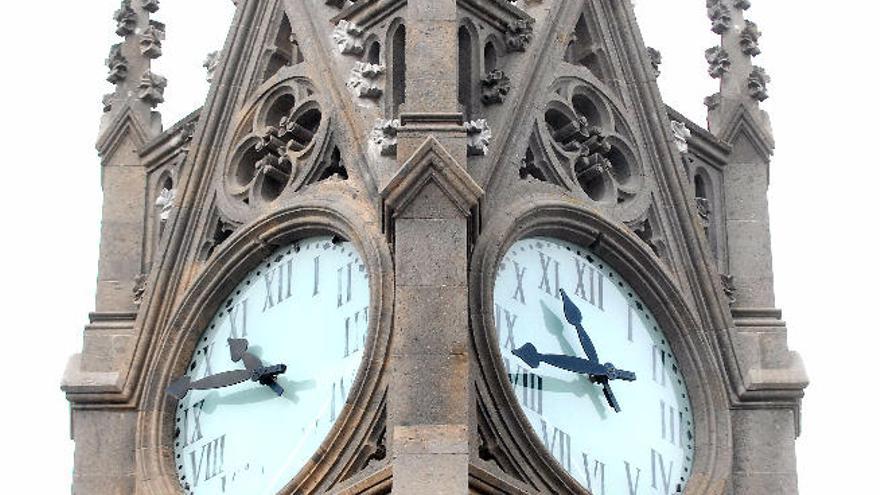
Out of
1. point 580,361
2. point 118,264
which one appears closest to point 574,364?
point 580,361

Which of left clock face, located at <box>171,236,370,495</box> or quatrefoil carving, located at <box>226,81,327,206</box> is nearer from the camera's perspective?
left clock face, located at <box>171,236,370,495</box>

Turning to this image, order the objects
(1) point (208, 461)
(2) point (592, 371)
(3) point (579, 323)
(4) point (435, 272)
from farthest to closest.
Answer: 1. (3) point (579, 323)
2. (1) point (208, 461)
3. (2) point (592, 371)
4. (4) point (435, 272)

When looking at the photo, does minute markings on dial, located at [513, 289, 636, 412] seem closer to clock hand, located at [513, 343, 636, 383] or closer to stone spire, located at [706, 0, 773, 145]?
clock hand, located at [513, 343, 636, 383]

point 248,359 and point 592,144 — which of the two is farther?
point 592,144

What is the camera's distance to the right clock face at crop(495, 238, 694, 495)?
2569 cm

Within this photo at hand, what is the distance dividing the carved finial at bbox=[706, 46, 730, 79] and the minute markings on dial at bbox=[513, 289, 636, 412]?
3583 millimetres

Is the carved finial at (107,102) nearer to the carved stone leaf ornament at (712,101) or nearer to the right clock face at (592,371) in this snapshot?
the right clock face at (592,371)

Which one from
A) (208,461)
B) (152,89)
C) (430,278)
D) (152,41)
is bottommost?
(208,461)

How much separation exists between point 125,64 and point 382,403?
18.4 feet

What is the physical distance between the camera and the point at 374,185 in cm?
2603

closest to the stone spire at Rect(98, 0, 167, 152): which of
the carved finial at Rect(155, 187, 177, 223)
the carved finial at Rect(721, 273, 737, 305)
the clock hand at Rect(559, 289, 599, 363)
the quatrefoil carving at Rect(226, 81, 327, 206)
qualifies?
the carved finial at Rect(155, 187, 177, 223)

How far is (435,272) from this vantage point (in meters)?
24.9

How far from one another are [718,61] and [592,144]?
225 centimetres

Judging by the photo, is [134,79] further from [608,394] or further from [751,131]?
[608,394]
